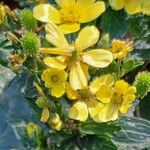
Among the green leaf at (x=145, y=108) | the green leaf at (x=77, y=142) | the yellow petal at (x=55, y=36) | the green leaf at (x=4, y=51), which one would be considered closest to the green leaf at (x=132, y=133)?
the green leaf at (x=77, y=142)

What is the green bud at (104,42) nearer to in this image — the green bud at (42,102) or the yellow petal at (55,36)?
the yellow petal at (55,36)

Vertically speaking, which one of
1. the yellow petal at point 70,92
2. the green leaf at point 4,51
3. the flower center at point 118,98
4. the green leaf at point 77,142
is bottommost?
the green leaf at point 77,142

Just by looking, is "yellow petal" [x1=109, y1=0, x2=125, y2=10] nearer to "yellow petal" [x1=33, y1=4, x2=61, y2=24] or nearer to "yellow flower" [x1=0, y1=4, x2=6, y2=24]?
"yellow petal" [x1=33, y1=4, x2=61, y2=24]

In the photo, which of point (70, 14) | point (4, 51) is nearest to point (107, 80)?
point (70, 14)

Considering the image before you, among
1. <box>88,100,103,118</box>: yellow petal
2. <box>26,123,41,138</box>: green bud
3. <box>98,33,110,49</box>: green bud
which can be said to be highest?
<box>98,33,110,49</box>: green bud

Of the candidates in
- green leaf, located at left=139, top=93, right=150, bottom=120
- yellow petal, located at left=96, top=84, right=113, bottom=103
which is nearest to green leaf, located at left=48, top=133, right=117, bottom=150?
yellow petal, located at left=96, top=84, right=113, bottom=103

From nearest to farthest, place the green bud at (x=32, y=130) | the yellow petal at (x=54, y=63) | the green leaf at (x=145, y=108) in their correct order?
the yellow petal at (x=54, y=63), the green bud at (x=32, y=130), the green leaf at (x=145, y=108)
